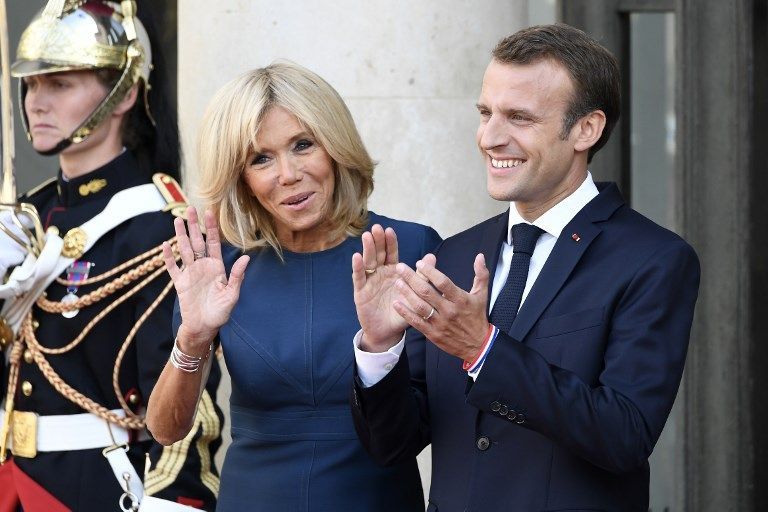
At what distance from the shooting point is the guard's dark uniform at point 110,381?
12.1 ft

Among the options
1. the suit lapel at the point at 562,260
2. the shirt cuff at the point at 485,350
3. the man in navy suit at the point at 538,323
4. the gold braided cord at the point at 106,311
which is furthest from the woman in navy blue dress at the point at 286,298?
the shirt cuff at the point at 485,350

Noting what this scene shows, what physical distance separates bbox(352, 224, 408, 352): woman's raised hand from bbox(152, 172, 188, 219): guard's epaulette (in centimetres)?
106

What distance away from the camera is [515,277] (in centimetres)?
291

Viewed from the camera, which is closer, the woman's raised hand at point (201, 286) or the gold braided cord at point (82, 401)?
the woman's raised hand at point (201, 286)

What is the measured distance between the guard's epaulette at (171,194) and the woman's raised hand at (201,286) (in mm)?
697

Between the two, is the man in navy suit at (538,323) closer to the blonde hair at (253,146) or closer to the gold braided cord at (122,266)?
the blonde hair at (253,146)

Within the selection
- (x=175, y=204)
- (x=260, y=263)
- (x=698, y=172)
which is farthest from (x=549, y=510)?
(x=698, y=172)

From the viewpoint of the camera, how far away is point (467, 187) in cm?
439

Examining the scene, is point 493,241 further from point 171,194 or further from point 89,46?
point 89,46

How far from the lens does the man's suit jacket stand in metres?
2.64

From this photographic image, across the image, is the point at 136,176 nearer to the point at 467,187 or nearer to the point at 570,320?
the point at 467,187

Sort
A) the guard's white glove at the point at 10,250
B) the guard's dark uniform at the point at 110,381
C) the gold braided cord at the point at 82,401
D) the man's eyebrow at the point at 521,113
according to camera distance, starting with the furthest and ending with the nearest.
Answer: the guard's white glove at the point at 10,250
the gold braided cord at the point at 82,401
the guard's dark uniform at the point at 110,381
the man's eyebrow at the point at 521,113

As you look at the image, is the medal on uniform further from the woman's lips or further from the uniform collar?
the woman's lips

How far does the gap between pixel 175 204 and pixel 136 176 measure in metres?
0.19
